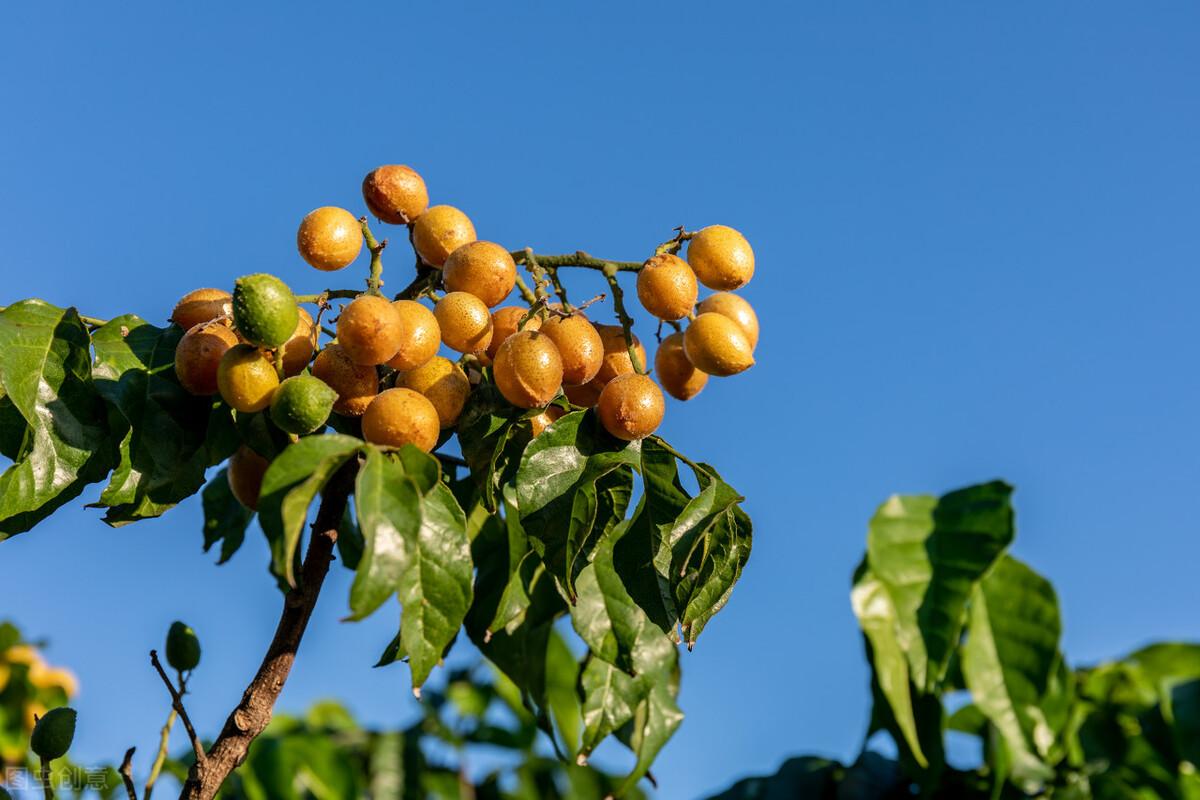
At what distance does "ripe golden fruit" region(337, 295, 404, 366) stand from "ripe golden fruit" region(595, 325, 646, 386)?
352mm

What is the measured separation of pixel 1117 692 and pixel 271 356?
1990 millimetres

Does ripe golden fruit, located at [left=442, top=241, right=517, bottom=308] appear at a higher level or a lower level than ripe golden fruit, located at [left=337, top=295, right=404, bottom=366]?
higher

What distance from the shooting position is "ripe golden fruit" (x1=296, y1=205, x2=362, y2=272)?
6.23ft

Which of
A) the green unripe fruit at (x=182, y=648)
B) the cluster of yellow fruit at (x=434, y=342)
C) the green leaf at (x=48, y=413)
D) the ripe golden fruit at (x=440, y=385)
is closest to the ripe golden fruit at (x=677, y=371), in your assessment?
the cluster of yellow fruit at (x=434, y=342)

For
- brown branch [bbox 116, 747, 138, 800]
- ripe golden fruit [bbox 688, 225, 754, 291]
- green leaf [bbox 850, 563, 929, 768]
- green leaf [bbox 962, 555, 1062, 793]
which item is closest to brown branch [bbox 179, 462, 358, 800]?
brown branch [bbox 116, 747, 138, 800]

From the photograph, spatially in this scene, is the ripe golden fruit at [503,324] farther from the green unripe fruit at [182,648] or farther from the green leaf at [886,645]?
the green unripe fruit at [182,648]

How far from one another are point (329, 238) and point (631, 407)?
631mm

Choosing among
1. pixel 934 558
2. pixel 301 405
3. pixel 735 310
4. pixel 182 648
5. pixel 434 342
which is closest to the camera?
pixel 301 405

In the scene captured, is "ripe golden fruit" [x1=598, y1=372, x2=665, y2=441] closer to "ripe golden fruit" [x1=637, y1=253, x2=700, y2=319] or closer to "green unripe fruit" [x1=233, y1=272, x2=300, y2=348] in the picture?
"ripe golden fruit" [x1=637, y1=253, x2=700, y2=319]

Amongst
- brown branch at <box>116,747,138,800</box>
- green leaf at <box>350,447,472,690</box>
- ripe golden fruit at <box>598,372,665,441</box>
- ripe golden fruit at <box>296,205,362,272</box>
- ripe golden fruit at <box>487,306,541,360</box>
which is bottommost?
brown branch at <box>116,747,138,800</box>

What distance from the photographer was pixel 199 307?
5.97 ft

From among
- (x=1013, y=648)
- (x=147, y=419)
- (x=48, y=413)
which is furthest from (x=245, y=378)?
(x=1013, y=648)

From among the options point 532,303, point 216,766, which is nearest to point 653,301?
point 532,303

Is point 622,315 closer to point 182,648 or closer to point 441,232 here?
point 441,232
